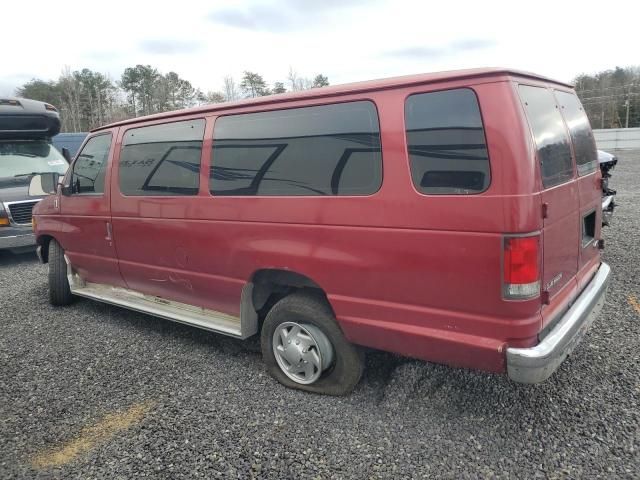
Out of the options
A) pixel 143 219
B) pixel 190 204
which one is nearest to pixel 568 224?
pixel 190 204

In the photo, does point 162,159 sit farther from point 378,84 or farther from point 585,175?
point 585,175

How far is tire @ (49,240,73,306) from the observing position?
5277mm

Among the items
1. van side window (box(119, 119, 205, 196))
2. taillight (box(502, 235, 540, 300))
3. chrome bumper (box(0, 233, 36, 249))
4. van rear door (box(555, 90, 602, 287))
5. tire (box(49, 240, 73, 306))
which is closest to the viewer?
taillight (box(502, 235, 540, 300))

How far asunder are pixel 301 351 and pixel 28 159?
7.91 m

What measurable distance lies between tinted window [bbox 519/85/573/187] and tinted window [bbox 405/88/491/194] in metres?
0.32

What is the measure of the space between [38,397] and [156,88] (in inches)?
1688

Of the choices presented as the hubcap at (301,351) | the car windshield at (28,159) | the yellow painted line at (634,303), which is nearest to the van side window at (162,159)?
the hubcap at (301,351)

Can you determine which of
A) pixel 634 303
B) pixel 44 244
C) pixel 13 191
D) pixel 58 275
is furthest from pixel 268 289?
pixel 13 191

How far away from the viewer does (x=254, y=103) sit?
3.35 metres

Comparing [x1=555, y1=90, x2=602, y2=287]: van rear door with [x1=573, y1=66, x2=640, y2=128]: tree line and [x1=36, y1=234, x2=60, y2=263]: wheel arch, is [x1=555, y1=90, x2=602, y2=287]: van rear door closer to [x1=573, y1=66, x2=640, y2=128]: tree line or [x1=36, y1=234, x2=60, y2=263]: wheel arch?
[x1=36, y1=234, x2=60, y2=263]: wheel arch

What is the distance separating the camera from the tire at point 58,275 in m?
5.28

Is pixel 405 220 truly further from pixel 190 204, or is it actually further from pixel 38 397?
pixel 38 397

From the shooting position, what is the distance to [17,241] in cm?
787

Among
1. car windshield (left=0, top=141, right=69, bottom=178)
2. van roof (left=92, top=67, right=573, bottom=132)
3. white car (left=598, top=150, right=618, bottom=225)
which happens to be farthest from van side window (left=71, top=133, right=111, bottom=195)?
white car (left=598, top=150, right=618, bottom=225)
